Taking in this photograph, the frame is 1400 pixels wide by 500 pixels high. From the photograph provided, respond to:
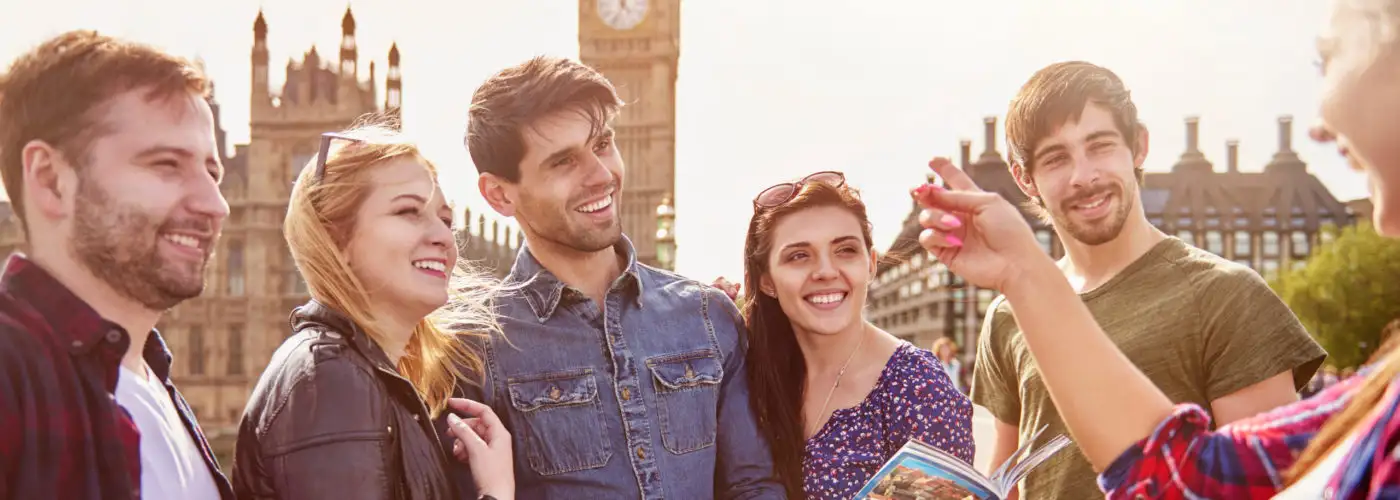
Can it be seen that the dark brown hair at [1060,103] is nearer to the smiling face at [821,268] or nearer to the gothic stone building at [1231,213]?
the smiling face at [821,268]

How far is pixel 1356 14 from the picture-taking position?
1163 millimetres

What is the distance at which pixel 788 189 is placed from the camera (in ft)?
8.27

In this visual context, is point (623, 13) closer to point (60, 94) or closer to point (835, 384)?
point (835, 384)

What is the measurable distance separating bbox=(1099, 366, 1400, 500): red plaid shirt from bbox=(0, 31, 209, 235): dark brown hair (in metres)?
1.36

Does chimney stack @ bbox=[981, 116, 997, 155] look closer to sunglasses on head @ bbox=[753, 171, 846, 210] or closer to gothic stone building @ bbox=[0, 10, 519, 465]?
gothic stone building @ bbox=[0, 10, 519, 465]

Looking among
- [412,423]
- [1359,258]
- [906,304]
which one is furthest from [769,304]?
[906,304]

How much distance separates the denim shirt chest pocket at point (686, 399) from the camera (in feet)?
7.69

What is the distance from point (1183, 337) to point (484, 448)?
1330 millimetres

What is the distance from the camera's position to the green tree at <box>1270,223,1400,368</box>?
1225 inches

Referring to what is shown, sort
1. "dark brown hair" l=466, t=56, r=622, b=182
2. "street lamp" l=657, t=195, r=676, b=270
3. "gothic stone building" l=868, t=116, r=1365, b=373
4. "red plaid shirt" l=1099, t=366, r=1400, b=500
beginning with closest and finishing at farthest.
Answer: "red plaid shirt" l=1099, t=366, r=1400, b=500 → "dark brown hair" l=466, t=56, r=622, b=182 → "street lamp" l=657, t=195, r=676, b=270 → "gothic stone building" l=868, t=116, r=1365, b=373

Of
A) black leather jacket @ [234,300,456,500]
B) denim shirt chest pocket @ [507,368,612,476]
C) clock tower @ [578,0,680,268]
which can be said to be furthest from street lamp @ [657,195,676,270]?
clock tower @ [578,0,680,268]

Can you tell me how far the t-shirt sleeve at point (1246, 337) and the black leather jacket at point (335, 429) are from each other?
4.70 feet

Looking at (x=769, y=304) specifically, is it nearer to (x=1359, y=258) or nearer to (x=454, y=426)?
(x=454, y=426)

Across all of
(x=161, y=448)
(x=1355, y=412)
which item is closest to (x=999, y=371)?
(x=1355, y=412)
